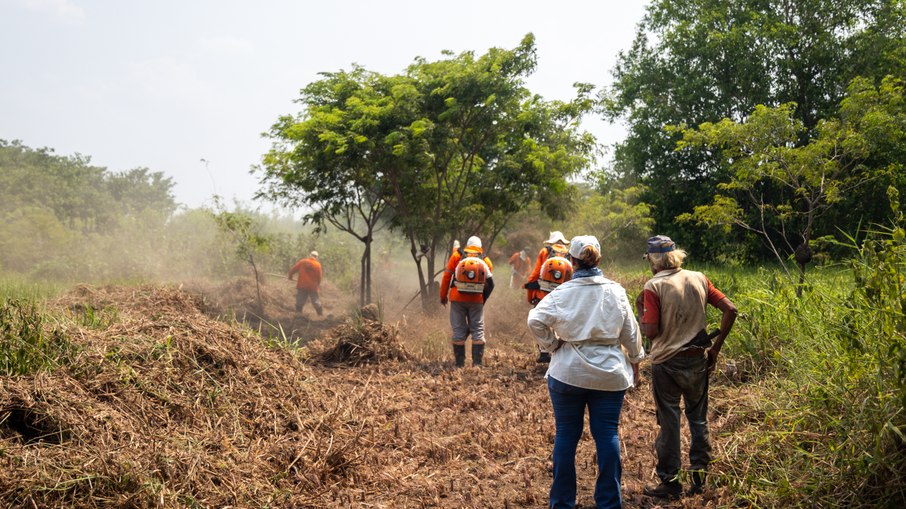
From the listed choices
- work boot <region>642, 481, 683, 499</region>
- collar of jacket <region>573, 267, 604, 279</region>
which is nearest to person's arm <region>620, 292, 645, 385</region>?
collar of jacket <region>573, 267, 604, 279</region>

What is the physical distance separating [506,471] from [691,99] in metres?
19.3

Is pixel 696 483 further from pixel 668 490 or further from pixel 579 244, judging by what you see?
pixel 579 244

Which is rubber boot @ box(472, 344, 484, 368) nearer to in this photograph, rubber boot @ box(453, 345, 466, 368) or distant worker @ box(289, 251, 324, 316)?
rubber boot @ box(453, 345, 466, 368)

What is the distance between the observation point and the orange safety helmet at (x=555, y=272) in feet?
33.1

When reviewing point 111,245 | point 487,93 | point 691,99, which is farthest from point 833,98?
point 111,245

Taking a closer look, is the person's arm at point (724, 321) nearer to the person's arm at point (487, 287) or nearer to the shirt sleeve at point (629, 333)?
the shirt sleeve at point (629, 333)

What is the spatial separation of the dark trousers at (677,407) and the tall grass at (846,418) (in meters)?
0.20

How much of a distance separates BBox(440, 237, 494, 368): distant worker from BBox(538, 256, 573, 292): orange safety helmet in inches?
33.0

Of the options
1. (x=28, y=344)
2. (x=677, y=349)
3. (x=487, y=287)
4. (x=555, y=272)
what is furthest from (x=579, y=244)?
(x=487, y=287)

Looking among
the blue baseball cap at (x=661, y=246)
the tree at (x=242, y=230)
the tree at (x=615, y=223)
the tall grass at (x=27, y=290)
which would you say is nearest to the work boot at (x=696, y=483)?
the blue baseball cap at (x=661, y=246)

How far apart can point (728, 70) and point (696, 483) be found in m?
19.7

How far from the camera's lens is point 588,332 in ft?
14.7

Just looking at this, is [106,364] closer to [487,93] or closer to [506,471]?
[506,471]

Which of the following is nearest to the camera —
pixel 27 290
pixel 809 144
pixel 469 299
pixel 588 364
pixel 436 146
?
pixel 588 364
